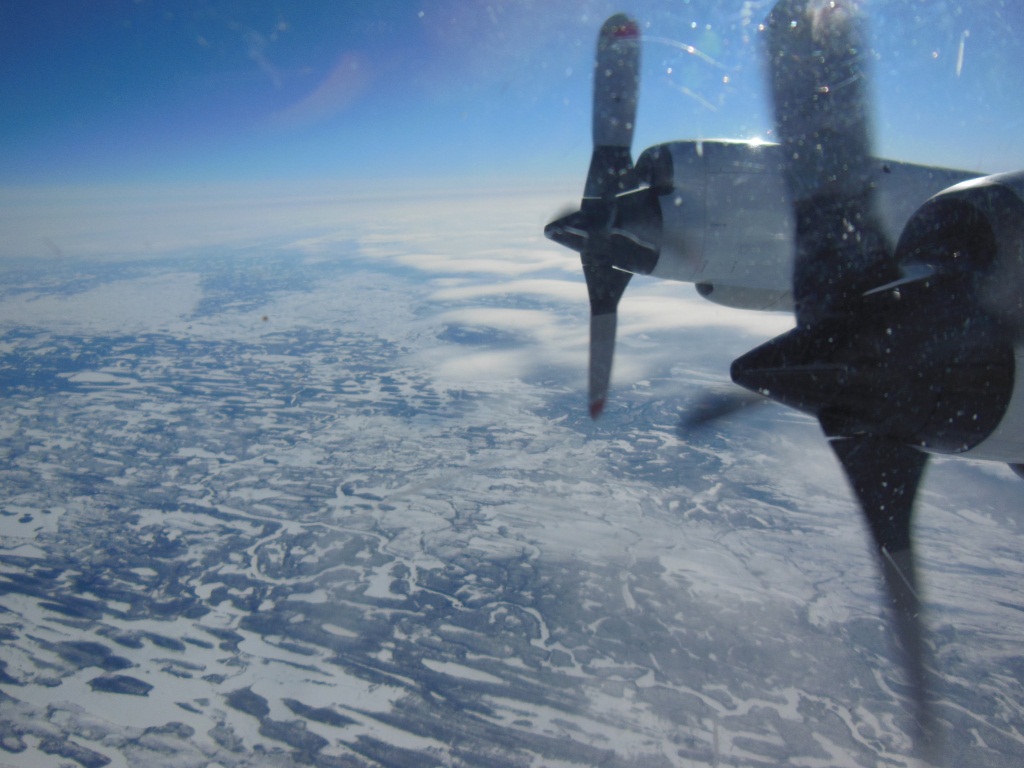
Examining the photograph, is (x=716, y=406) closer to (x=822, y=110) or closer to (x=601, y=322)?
(x=601, y=322)

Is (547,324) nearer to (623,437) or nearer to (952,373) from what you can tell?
(623,437)

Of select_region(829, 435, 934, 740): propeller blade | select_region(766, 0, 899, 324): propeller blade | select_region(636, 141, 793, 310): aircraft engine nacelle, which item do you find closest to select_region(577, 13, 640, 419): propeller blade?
select_region(636, 141, 793, 310): aircraft engine nacelle

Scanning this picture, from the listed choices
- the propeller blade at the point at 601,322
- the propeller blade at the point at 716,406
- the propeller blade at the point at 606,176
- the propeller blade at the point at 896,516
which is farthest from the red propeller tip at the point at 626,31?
the propeller blade at the point at 896,516

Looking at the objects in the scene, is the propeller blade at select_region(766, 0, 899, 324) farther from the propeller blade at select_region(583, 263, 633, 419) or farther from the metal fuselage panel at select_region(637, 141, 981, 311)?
the propeller blade at select_region(583, 263, 633, 419)

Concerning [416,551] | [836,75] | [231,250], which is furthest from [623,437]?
[231,250]

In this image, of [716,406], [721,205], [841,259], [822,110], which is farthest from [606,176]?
[716,406]

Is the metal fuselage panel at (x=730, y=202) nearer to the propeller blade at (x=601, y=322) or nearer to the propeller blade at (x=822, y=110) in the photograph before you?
the propeller blade at (x=822, y=110)

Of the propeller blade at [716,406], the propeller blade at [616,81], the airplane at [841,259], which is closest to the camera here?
the airplane at [841,259]
